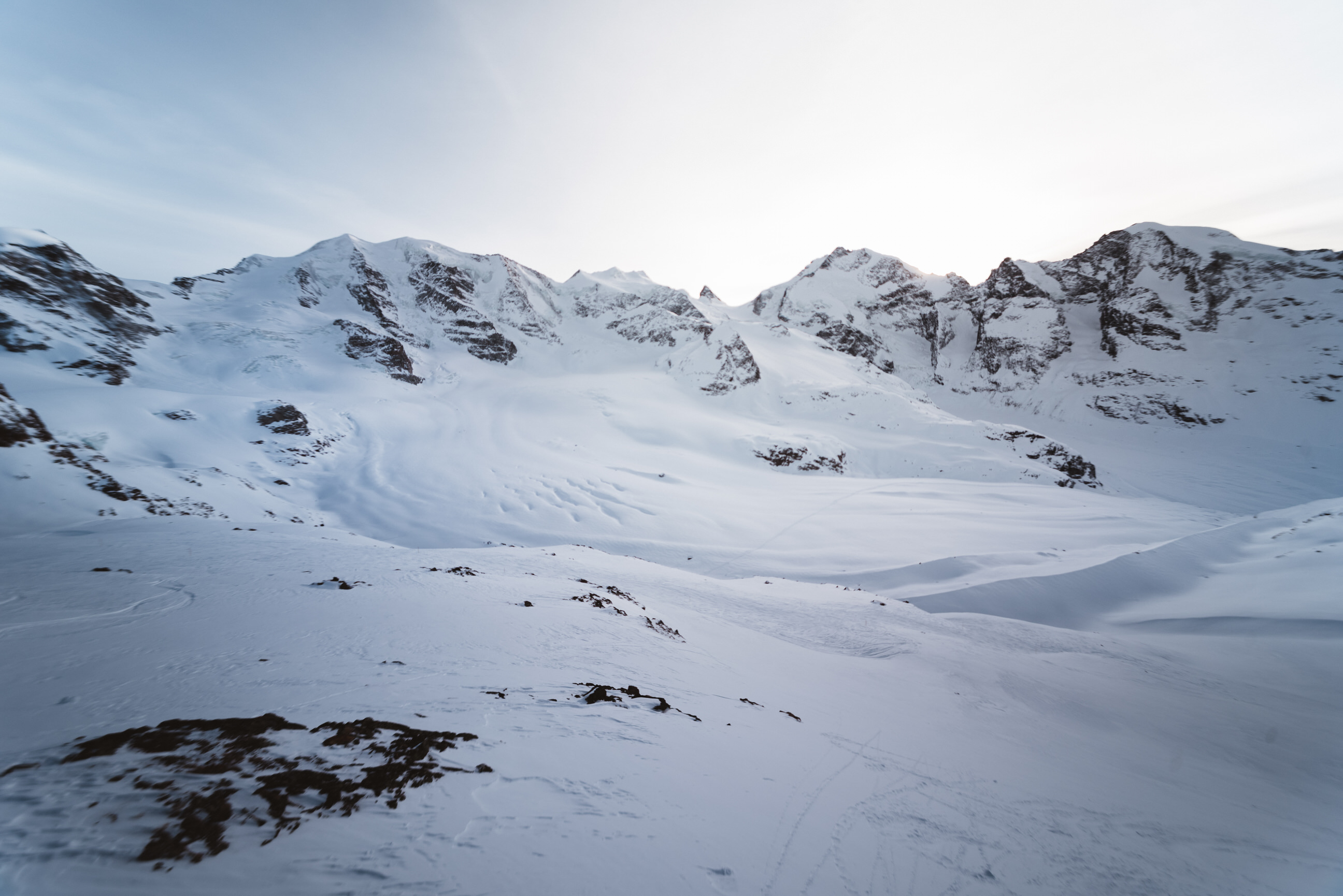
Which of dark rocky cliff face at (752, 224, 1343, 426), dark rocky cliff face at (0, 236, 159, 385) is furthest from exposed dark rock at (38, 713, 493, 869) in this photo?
dark rocky cliff face at (752, 224, 1343, 426)

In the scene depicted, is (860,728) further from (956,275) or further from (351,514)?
(956,275)

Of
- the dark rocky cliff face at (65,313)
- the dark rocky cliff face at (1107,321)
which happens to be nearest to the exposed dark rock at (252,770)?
the dark rocky cliff face at (65,313)

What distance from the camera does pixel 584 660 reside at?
5.43m

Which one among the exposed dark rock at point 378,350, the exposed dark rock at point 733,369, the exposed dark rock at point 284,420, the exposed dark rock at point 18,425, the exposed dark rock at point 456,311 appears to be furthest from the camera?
the exposed dark rock at point 456,311

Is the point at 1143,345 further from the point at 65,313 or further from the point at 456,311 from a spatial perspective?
the point at 65,313

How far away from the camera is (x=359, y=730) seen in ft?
10.0

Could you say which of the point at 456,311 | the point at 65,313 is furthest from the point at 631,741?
the point at 456,311

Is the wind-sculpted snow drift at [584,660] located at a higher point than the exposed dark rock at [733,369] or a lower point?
lower

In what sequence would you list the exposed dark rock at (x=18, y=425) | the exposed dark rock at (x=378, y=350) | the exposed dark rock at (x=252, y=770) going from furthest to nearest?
the exposed dark rock at (x=378, y=350) → the exposed dark rock at (x=18, y=425) → the exposed dark rock at (x=252, y=770)

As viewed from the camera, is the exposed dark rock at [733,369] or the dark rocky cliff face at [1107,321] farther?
the dark rocky cliff face at [1107,321]

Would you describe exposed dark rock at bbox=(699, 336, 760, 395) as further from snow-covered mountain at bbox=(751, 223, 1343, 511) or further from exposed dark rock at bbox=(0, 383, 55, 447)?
exposed dark rock at bbox=(0, 383, 55, 447)

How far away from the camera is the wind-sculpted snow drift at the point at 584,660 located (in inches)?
94.0

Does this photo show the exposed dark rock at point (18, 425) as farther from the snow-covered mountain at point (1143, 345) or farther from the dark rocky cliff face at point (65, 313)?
the snow-covered mountain at point (1143, 345)

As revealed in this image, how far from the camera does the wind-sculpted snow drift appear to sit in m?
2.39
